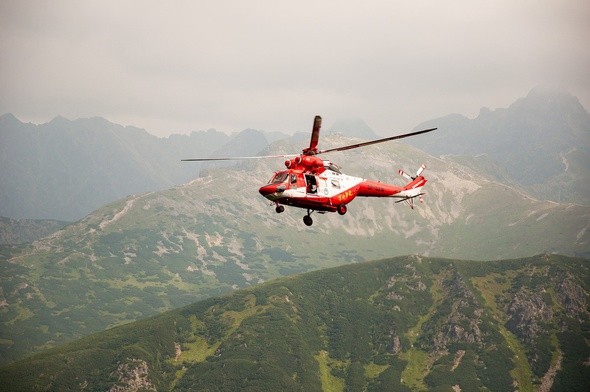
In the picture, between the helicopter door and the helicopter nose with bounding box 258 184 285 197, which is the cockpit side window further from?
the helicopter door

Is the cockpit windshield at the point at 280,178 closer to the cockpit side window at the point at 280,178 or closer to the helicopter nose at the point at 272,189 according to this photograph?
the cockpit side window at the point at 280,178

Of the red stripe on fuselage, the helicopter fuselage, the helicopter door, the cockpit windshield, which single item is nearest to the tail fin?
the red stripe on fuselage

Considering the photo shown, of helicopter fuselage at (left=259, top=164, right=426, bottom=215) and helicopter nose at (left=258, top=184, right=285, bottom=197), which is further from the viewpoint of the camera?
helicopter fuselage at (left=259, top=164, right=426, bottom=215)

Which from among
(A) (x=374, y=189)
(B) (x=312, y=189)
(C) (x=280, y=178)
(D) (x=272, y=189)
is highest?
(C) (x=280, y=178)

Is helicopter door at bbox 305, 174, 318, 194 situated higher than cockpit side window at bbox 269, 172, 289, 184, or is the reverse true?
cockpit side window at bbox 269, 172, 289, 184

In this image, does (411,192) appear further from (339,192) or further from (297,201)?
(297,201)

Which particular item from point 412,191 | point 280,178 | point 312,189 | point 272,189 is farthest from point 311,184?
point 412,191

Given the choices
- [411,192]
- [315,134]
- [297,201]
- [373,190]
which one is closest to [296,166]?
[297,201]

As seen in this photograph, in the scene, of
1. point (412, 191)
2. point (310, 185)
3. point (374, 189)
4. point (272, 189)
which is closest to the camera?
point (272, 189)

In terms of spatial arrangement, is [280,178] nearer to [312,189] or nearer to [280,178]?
[280,178]
